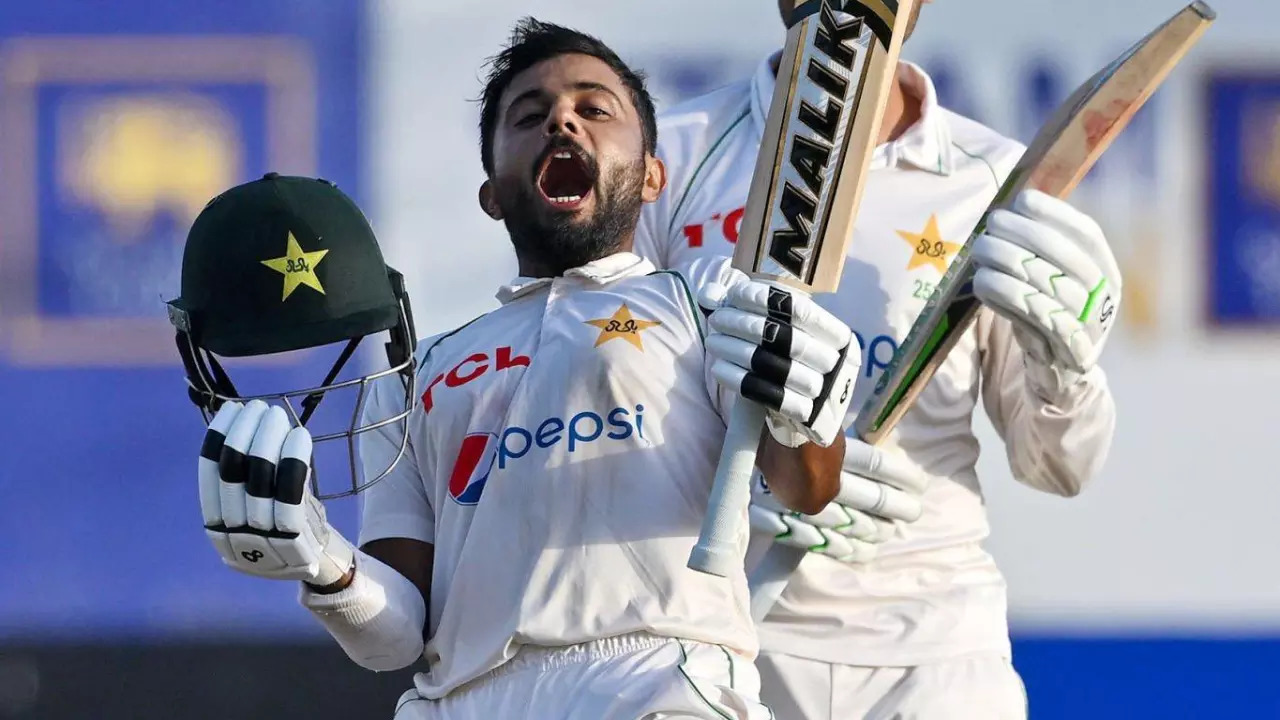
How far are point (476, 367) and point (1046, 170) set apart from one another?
2.10ft

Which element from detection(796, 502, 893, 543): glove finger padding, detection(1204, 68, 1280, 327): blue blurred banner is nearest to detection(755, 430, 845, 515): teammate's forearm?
detection(796, 502, 893, 543): glove finger padding

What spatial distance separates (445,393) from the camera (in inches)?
79.0

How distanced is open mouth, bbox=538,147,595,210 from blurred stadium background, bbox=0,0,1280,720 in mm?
1363

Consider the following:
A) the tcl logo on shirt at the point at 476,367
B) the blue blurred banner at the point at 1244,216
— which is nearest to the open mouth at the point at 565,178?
the tcl logo on shirt at the point at 476,367

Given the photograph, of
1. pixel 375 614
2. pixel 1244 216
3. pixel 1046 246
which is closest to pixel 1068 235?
pixel 1046 246

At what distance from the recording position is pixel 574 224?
2.04 m

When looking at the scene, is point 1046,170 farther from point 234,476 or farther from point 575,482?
point 234,476

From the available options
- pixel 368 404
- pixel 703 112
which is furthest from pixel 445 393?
pixel 703 112

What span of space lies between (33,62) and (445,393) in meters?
1.77

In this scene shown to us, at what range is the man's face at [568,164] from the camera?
2.04 metres

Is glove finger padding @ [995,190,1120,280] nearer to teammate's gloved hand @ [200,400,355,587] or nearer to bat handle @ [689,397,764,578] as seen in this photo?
bat handle @ [689,397,764,578]

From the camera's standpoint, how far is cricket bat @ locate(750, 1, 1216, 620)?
2146mm

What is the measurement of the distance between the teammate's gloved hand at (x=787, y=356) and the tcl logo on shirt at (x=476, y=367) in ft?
0.95

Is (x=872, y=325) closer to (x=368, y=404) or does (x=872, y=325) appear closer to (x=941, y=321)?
(x=941, y=321)
